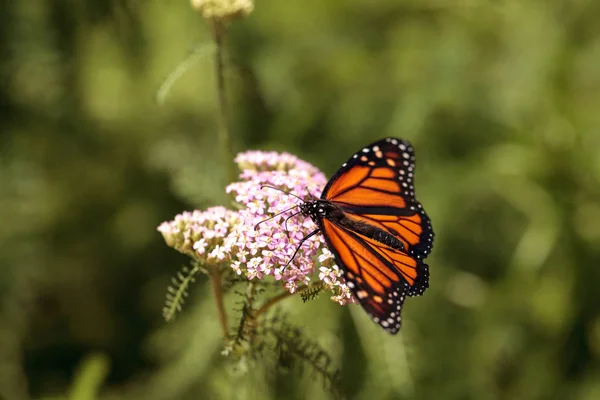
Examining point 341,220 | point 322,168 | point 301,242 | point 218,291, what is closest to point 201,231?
point 218,291

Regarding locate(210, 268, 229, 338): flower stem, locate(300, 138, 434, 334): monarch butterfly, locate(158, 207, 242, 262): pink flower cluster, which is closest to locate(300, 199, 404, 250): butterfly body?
locate(300, 138, 434, 334): monarch butterfly

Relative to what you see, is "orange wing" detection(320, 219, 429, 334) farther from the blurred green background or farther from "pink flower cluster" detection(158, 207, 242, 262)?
the blurred green background

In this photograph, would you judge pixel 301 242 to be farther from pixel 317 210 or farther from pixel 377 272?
pixel 377 272

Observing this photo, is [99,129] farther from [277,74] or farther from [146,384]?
[146,384]

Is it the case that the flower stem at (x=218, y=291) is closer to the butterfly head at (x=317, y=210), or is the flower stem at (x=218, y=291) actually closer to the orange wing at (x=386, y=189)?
the butterfly head at (x=317, y=210)

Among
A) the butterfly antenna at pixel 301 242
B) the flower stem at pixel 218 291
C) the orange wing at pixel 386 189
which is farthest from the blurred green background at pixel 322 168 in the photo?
the butterfly antenna at pixel 301 242

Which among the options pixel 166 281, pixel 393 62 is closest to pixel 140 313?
pixel 166 281
